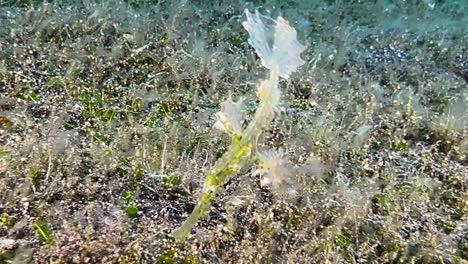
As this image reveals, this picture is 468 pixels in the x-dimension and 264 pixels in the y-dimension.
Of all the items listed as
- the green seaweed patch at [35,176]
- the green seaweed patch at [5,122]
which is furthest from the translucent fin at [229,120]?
the green seaweed patch at [5,122]

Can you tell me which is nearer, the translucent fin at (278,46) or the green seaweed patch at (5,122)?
the translucent fin at (278,46)

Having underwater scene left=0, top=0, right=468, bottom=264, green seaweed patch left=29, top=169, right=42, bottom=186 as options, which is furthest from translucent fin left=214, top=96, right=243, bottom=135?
green seaweed patch left=29, top=169, right=42, bottom=186

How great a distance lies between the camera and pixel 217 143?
3.62 m

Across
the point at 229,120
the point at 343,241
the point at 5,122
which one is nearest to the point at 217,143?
the point at 229,120

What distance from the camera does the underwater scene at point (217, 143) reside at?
2.67 metres

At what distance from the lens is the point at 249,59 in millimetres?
5094

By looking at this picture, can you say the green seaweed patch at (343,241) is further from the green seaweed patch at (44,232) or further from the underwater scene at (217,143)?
the green seaweed patch at (44,232)

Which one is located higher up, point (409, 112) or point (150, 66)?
point (150, 66)

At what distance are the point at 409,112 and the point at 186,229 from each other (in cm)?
255

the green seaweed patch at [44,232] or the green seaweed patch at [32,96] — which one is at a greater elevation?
the green seaweed patch at [32,96]

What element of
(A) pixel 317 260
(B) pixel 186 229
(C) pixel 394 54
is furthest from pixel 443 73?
(B) pixel 186 229

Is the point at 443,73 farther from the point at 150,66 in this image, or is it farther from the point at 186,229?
the point at 186,229

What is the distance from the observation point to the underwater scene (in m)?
2.67

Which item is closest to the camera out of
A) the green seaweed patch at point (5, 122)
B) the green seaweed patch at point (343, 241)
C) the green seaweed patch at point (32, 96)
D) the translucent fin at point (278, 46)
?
the translucent fin at point (278, 46)
